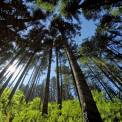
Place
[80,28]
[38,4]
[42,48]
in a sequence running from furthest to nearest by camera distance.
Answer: [42,48] < [80,28] < [38,4]

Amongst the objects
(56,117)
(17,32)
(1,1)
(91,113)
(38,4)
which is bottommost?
(91,113)

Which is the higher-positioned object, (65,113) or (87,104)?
(65,113)

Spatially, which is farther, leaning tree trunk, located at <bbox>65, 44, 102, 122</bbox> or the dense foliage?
the dense foliage

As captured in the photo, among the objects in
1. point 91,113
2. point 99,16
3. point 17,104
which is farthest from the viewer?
point 99,16

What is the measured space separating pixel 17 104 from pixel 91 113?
5364mm

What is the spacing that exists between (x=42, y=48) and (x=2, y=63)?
4.27 m

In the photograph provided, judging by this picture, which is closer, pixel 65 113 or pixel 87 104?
pixel 87 104

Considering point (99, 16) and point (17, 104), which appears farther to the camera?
point (99, 16)

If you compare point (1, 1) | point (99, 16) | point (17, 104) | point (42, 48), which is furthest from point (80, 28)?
point (17, 104)

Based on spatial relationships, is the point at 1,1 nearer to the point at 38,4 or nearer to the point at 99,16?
the point at 38,4

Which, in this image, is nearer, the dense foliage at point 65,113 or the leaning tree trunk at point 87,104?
the leaning tree trunk at point 87,104

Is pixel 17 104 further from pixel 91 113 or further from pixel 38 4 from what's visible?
pixel 38 4

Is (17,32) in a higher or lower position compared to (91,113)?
higher

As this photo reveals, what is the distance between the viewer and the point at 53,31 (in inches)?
677
